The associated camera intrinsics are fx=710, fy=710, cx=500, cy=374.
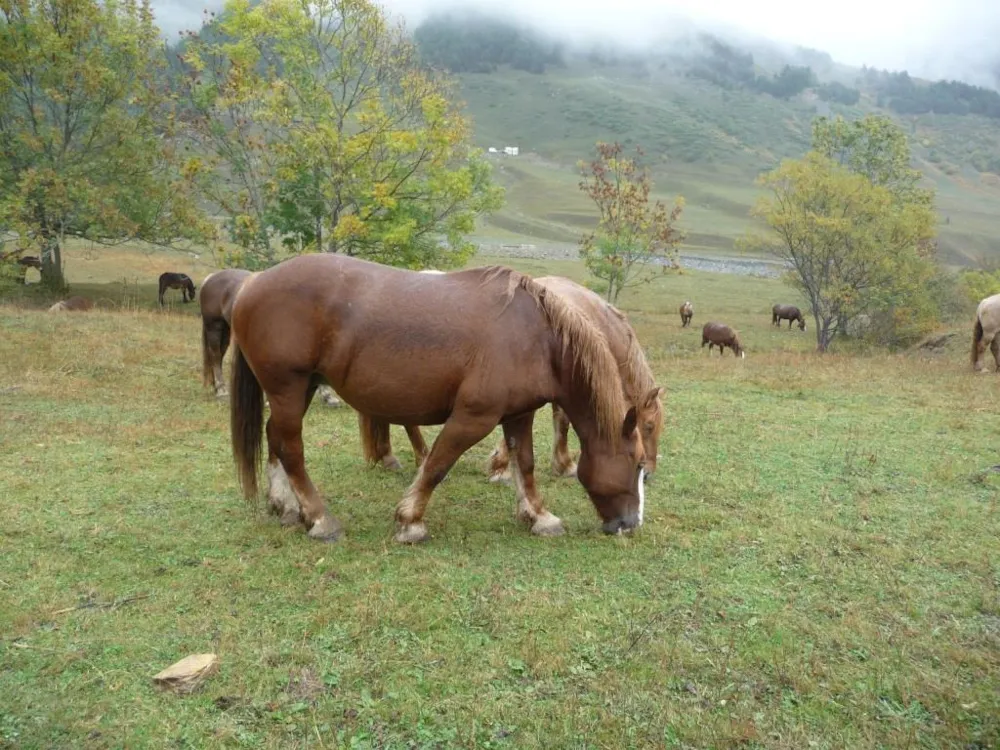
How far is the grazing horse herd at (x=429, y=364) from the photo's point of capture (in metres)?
5.31

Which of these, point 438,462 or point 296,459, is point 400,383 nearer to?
point 438,462

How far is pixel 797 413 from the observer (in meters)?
10.5

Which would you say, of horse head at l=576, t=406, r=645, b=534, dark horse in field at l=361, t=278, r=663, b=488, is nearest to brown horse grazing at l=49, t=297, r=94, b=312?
dark horse in field at l=361, t=278, r=663, b=488

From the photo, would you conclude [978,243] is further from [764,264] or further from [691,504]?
[691,504]

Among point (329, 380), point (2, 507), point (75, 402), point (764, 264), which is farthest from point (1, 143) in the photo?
point (764, 264)

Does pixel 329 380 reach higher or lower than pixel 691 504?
higher

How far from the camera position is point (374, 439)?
7387mm

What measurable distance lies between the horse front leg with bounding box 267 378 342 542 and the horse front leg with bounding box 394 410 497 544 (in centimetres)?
57

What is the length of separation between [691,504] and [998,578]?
2351 millimetres

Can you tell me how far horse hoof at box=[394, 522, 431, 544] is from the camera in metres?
5.54

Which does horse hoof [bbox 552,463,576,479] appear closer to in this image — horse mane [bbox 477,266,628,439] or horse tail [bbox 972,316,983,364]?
horse mane [bbox 477,266,628,439]

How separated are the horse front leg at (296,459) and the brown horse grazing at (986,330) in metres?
14.4

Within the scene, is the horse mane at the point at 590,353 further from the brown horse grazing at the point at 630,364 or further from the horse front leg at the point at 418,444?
the horse front leg at the point at 418,444

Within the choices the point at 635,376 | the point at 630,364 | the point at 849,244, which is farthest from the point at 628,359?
the point at 849,244
